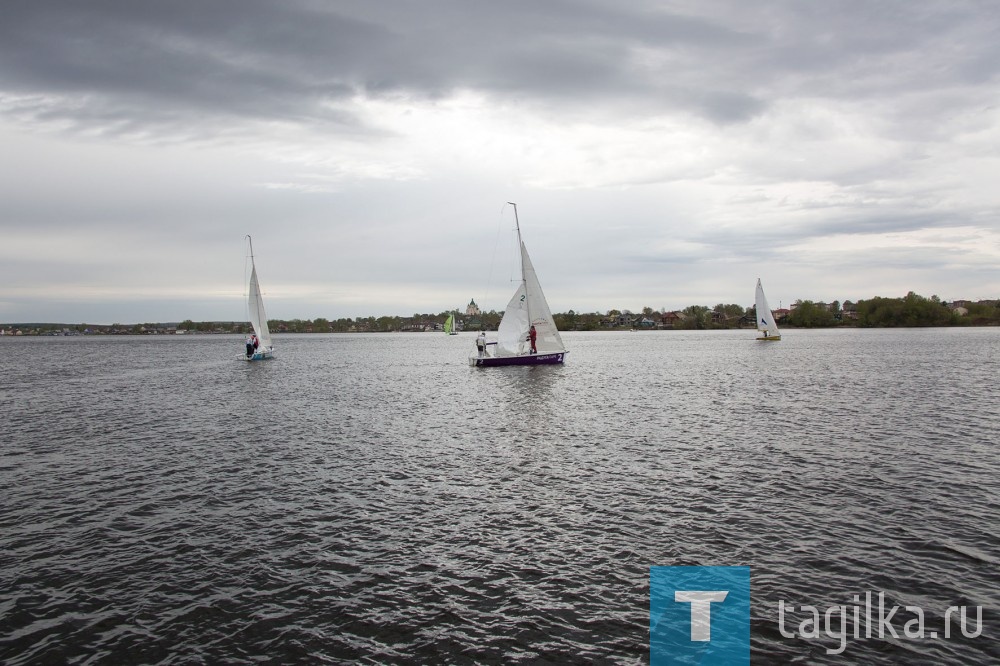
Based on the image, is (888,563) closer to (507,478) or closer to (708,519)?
(708,519)

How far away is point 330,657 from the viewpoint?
10141mm

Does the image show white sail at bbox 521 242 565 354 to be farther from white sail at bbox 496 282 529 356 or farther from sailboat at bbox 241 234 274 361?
sailboat at bbox 241 234 274 361

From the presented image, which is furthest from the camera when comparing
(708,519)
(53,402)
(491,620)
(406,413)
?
(53,402)

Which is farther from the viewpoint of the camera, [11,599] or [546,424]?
[546,424]

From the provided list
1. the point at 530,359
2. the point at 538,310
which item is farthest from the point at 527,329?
the point at 530,359

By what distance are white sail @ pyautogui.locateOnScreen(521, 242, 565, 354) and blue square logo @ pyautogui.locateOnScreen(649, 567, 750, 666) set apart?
169 feet

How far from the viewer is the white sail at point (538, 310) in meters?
65.0

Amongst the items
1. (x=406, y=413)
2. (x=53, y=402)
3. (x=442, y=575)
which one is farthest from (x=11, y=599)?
(x=53, y=402)

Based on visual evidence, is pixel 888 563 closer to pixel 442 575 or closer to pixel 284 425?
pixel 442 575

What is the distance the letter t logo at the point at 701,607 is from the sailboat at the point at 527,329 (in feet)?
171

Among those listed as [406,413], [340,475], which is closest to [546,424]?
[406,413]

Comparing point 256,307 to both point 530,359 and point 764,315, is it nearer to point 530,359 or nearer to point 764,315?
point 530,359

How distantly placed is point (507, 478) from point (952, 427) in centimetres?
2463

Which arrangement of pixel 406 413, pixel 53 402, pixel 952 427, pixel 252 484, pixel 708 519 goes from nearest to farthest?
1. pixel 708 519
2. pixel 252 484
3. pixel 952 427
4. pixel 406 413
5. pixel 53 402
